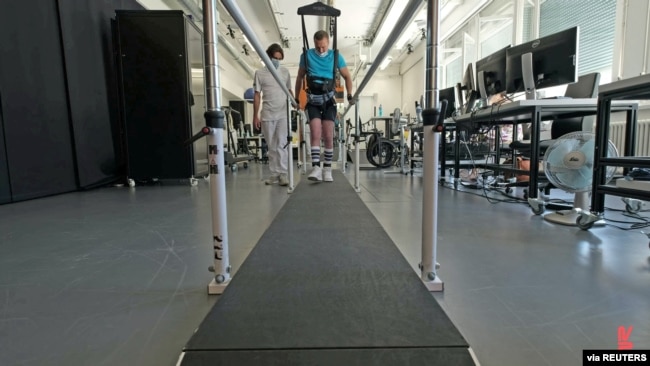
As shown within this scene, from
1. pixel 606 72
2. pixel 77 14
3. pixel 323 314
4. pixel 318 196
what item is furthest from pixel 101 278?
pixel 606 72

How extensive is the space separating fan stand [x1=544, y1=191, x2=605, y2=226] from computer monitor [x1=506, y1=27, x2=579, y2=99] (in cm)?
89

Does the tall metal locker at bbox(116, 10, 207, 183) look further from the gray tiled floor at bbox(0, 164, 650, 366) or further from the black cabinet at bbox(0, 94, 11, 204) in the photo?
the gray tiled floor at bbox(0, 164, 650, 366)

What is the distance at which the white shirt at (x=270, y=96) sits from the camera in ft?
11.2

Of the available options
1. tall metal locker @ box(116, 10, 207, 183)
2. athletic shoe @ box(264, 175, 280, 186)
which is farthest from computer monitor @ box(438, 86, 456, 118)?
tall metal locker @ box(116, 10, 207, 183)

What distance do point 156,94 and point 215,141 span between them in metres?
3.43

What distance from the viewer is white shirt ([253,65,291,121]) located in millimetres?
3420

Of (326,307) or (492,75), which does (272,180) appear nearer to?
(492,75)

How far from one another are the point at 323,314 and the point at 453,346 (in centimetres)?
27

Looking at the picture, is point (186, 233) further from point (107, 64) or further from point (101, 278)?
point (107, 64)

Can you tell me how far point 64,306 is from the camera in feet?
2.93

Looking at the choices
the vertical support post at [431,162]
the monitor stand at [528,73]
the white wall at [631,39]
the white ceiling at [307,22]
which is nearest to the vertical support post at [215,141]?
the vertical support post at [431,162]

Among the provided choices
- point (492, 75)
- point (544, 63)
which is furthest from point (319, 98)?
point (544, 63)

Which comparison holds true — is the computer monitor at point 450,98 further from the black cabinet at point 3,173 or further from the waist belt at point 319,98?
the black cabinet at point 3,173

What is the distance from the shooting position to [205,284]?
1030 millimetres
